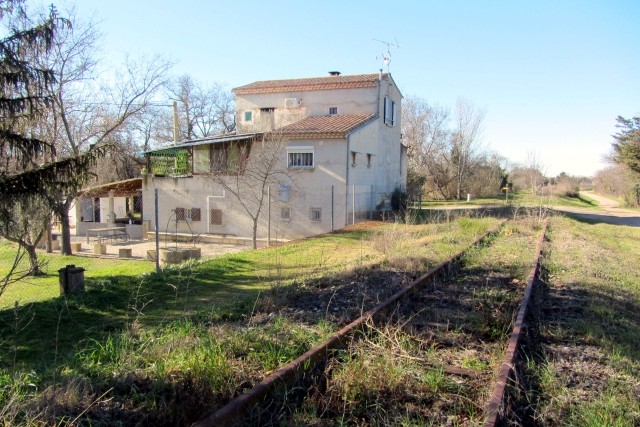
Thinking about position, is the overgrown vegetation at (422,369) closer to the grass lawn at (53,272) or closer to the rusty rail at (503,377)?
the rusty rail at (503,377)

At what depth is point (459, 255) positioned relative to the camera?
411 inches

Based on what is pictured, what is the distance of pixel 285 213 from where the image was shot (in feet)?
76.0

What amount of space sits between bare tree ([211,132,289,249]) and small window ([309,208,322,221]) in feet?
7.07

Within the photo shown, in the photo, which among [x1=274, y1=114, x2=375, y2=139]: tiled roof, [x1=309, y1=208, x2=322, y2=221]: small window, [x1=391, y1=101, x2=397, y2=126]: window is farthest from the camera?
[x1=391, y1=101, x2=397, y2=126]: window

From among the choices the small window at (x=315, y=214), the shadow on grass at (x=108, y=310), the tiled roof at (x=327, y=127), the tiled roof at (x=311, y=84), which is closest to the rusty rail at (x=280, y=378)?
the shadow on grass at (x=108, y=310)

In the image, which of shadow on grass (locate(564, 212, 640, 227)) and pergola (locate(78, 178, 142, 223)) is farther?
pergola (locate(78, 178, 142, 223))

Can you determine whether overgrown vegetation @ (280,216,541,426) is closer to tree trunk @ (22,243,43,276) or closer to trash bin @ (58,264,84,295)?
tree trunk @ (22,243,43,276)

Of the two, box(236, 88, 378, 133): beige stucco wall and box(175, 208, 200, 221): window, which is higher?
box(236, 88, 378, 133): beige stucco wall

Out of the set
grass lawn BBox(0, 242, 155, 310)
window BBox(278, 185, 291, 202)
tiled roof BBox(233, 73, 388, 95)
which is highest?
tiled roof BBox(233, 73, 388, 95)

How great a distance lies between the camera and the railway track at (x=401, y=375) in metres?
3.38

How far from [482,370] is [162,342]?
10.1ft

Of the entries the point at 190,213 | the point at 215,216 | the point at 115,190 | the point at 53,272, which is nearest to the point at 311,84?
the point at 215,216

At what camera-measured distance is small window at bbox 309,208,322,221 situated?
22.5 metres

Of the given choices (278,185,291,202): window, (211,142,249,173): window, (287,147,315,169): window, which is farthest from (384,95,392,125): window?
(211,142,249,173): window
